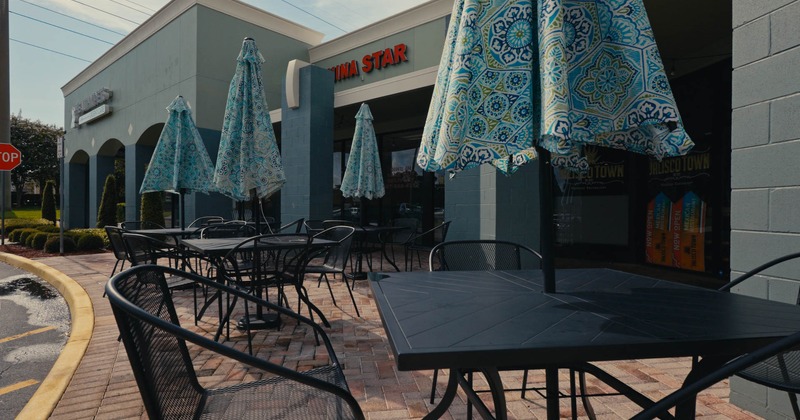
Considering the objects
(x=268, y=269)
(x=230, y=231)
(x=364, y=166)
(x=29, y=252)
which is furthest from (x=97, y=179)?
(x=268, y=269)

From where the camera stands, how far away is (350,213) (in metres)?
13.1

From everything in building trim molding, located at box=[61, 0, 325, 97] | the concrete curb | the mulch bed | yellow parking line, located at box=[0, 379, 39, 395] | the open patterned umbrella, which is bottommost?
yellow parking line, located at box=[0, 379, 39, 395]

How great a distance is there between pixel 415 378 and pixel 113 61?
59.5ft

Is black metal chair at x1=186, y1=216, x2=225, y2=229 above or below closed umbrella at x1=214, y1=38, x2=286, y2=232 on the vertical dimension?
below

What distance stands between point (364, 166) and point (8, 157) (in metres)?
10.2

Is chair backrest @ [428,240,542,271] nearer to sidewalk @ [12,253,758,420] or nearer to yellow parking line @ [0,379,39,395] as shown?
sidewalk @ [12,253,758,420]

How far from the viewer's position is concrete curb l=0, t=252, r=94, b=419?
8.19 feet

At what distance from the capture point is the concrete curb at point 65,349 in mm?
2496

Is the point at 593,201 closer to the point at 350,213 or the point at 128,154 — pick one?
the point at 350,213

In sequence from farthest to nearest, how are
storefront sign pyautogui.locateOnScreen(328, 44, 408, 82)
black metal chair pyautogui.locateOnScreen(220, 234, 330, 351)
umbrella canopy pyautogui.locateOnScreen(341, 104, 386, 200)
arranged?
storefront sign pyautogui.locateOnScreen(328, 44, 408, 82) < umbrella canopy pyautogui.locateOnScreen(341, 104, 386, 200) < black metal chair pyautogui.locateOnScreen(220, 234, 330, 351)

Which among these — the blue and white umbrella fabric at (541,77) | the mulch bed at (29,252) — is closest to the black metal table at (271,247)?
the blue and white umbrella fabric at (541,77)

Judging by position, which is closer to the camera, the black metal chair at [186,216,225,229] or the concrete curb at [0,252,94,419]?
the concrete curb at [0,252,94,419]

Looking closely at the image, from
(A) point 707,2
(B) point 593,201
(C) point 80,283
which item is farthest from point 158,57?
(A) point 707,2

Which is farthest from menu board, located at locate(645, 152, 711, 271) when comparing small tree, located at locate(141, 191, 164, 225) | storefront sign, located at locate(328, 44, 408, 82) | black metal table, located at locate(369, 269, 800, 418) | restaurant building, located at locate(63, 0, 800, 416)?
small tree, located at locate(141, 191, 164, 225)
